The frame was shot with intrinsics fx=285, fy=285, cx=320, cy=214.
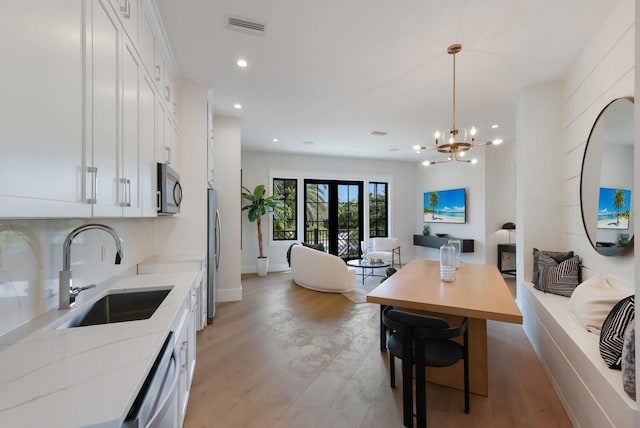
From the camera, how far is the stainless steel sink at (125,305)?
1722 millimetres

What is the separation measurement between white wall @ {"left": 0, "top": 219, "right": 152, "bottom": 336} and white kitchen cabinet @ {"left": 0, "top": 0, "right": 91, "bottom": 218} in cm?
44

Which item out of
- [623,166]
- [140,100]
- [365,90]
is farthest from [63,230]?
[623,166]

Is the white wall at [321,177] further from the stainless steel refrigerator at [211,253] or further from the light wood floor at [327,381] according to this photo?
the light wood floor at [327,381]

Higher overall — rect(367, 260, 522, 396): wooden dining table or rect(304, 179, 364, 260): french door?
rect(304, 179, 364, 260): french door

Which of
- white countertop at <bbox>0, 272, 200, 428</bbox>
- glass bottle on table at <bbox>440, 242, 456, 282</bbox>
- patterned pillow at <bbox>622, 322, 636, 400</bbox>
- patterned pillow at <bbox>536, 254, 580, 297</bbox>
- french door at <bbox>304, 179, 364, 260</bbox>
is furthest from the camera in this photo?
french door at <bbox>304, 179, 364, 260</bbox>

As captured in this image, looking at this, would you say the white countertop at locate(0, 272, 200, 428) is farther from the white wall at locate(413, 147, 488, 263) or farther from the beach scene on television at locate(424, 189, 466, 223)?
the beach scene on television at locate(424, 189, 466, 223)

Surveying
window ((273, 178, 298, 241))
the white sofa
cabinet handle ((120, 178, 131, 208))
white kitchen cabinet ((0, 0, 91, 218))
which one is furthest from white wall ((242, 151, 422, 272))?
white kitchen cabinet ((0, 0, 91, 218))

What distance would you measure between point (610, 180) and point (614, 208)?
0.76 feet

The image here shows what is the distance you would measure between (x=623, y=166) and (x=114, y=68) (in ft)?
11.1

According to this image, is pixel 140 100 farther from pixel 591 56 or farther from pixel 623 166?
pixel 591 56

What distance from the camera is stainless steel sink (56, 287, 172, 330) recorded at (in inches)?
67.8

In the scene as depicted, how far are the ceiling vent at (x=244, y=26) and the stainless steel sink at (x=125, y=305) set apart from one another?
82.5 inches

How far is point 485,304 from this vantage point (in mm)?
1798

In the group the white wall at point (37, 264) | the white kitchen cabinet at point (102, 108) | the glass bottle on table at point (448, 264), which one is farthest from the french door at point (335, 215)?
the white kitchen cabinet at point (102, 108)
